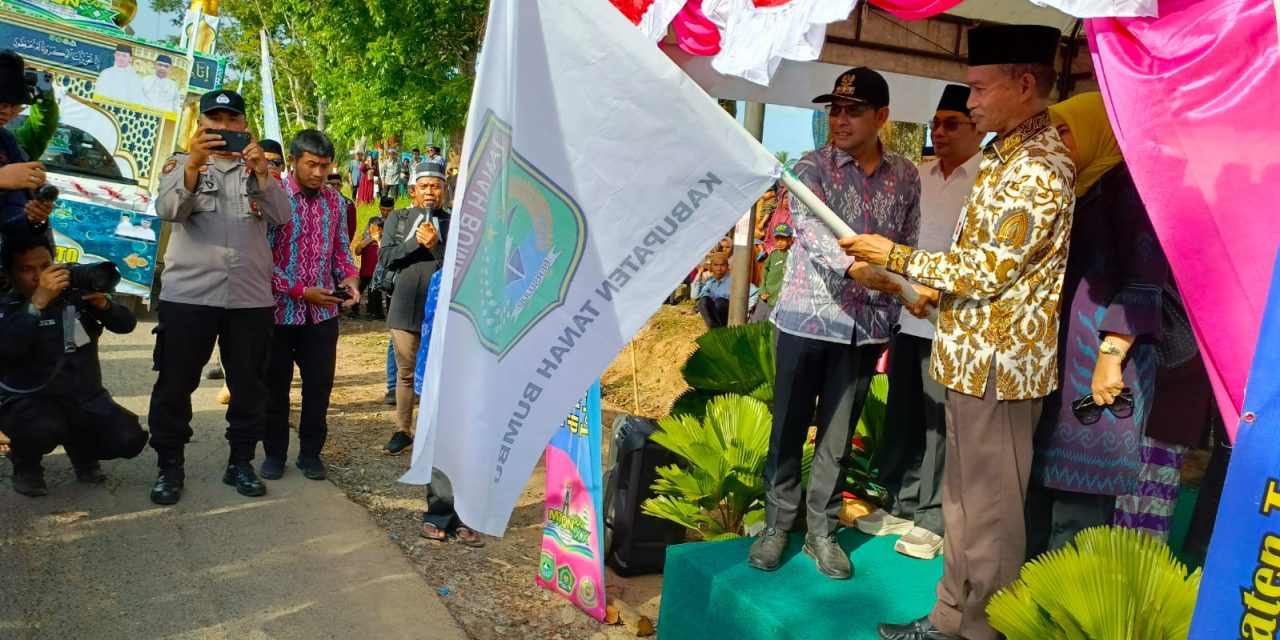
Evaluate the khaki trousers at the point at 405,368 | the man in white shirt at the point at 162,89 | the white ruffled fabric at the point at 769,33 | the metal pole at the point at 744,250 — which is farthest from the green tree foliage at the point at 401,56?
the white ruffled fabric at the point at 769,33

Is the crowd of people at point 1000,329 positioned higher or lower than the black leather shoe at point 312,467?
higher

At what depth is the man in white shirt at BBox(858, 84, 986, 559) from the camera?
11.7 feet

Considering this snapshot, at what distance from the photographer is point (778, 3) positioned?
3422 mm

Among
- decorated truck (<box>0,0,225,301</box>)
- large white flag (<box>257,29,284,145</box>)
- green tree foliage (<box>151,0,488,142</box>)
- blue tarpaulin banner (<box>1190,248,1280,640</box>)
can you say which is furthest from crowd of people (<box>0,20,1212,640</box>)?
green tree foliage (<box>151,0,488,142</box>)

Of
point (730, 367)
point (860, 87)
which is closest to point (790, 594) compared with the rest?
point (860, 87)

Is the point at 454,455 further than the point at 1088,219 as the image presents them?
No

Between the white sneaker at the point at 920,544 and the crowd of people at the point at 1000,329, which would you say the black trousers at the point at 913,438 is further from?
the crowd of people at the point at 1000,329

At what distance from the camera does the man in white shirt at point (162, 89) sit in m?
9.26

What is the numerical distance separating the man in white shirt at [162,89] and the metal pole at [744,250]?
5.83m

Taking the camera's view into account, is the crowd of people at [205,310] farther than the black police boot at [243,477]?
No

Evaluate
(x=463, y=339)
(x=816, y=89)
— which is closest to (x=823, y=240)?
(x=463, y=339)

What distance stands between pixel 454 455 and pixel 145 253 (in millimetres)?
8015

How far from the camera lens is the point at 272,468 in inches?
205

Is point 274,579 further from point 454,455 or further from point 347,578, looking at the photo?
point 454,455
